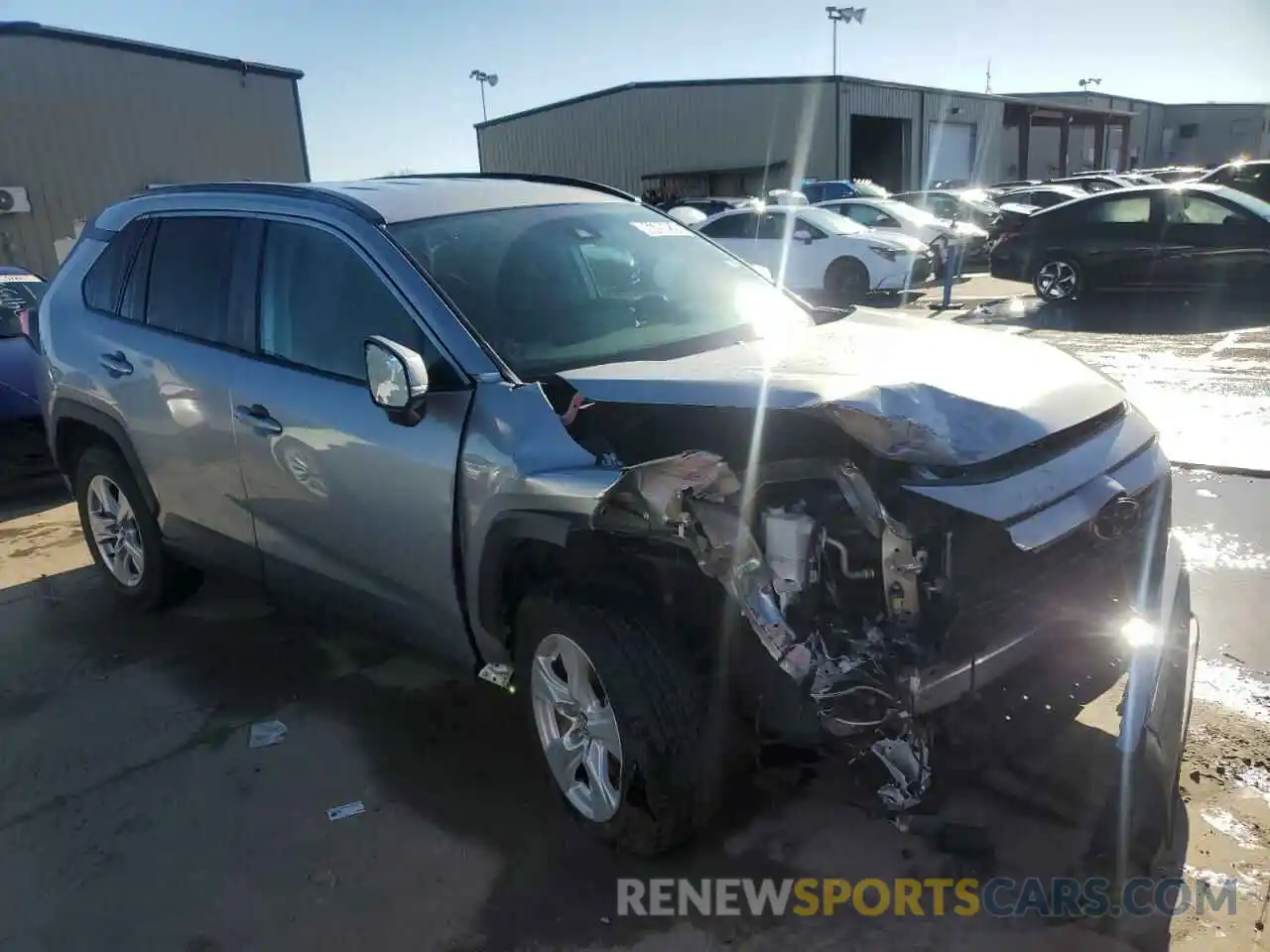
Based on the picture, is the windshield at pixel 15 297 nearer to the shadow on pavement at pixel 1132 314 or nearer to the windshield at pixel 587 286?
the windshield at pixel 587 286

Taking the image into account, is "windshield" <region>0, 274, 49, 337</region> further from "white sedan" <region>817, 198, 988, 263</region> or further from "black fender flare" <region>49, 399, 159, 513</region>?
"white sedan" <region>817, 198, 988, 263</region>

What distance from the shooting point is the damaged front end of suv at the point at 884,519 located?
233 centimetres

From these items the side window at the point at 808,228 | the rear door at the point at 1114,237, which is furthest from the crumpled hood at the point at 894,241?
the rear door at the point at 1114,237

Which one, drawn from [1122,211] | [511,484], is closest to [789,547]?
[511,484]

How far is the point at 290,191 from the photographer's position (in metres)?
3.69

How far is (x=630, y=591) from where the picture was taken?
2.68 meters

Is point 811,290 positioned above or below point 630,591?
below

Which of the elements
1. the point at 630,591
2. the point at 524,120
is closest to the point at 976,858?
the point at 630,591

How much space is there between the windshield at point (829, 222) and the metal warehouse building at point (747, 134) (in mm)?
22368

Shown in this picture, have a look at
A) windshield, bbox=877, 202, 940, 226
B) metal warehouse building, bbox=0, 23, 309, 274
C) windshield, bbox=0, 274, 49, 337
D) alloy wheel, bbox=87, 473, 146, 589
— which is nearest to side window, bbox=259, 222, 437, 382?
alloy wheel, bbox=87, 473, 146, 589

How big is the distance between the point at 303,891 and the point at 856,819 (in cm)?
167

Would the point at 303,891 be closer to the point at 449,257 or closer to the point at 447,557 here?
the point at 447,557

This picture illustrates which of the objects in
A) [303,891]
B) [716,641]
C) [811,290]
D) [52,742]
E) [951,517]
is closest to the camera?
[951,517]

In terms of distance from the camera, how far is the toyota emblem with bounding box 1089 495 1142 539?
8.41 feet
